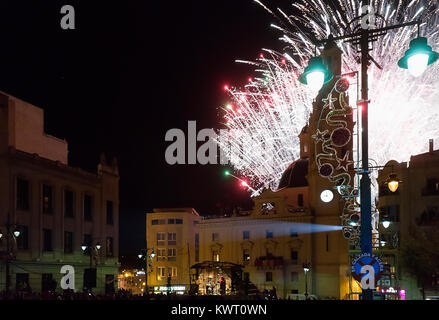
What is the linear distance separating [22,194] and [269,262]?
39.6m

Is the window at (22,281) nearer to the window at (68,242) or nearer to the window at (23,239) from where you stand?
the window at (23,239)

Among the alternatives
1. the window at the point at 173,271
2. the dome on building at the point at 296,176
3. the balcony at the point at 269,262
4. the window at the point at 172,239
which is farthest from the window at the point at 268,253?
the window at the point at 172,239

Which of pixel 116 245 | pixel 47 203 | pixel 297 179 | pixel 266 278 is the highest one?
pixel 297 179

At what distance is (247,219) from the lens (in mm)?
77312

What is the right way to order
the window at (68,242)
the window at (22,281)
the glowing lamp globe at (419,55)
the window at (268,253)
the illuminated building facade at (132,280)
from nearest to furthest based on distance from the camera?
the glowing lamp globe at (419,55), the window at (22,281), the window at (68,242), the window at (268,253), the illuminated building facade at (132,280)

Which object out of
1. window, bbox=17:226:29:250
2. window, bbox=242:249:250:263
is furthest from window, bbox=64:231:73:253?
window, bbox=242:249:250:263

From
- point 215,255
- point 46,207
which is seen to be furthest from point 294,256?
point 46,207

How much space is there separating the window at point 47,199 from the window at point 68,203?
1913 millimetres

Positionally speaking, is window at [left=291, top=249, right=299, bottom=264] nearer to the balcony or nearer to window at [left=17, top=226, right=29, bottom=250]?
the balcony

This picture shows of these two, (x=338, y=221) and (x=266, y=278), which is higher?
(x=338, y=221)

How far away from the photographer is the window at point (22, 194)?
41656mm

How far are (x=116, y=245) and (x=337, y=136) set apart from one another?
41506 millimetres

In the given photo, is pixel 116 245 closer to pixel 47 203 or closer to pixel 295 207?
pixel 47 203
